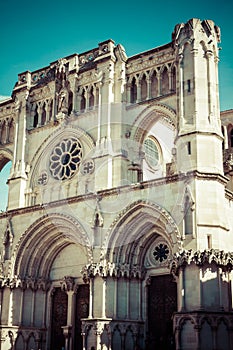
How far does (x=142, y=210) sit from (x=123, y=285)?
3.22 meters

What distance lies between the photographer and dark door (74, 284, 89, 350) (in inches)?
934

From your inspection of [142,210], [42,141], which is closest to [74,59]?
[42,141]

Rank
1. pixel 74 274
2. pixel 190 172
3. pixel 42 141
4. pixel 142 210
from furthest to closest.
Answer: pixel 42 141 → pixel 74 274 → pixel 142 210 → pixel 190 172

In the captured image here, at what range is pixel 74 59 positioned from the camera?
92.9 feet

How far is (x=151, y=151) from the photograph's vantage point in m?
28.1

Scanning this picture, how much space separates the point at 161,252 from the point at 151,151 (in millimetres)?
7079

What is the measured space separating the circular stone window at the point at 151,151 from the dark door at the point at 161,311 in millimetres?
6908

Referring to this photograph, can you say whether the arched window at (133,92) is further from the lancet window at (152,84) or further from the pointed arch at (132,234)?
the pointed arch at (132,234)

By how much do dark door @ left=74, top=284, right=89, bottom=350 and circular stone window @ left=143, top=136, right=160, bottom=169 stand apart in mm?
7078

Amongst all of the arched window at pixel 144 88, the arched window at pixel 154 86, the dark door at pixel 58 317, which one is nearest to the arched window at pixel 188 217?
the arched window at pixel 154 86

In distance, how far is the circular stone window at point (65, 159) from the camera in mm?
26439

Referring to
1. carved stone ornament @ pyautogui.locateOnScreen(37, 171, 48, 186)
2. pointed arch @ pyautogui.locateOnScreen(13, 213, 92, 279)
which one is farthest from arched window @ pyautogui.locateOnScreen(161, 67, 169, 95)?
pointed arch @ pyautogui.locateOnScreen(13, 213, 92, 279)

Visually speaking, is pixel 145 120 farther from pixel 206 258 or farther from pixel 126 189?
pixel 206 258

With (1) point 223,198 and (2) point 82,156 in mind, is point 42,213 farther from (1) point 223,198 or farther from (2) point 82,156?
(1) point 223,198
